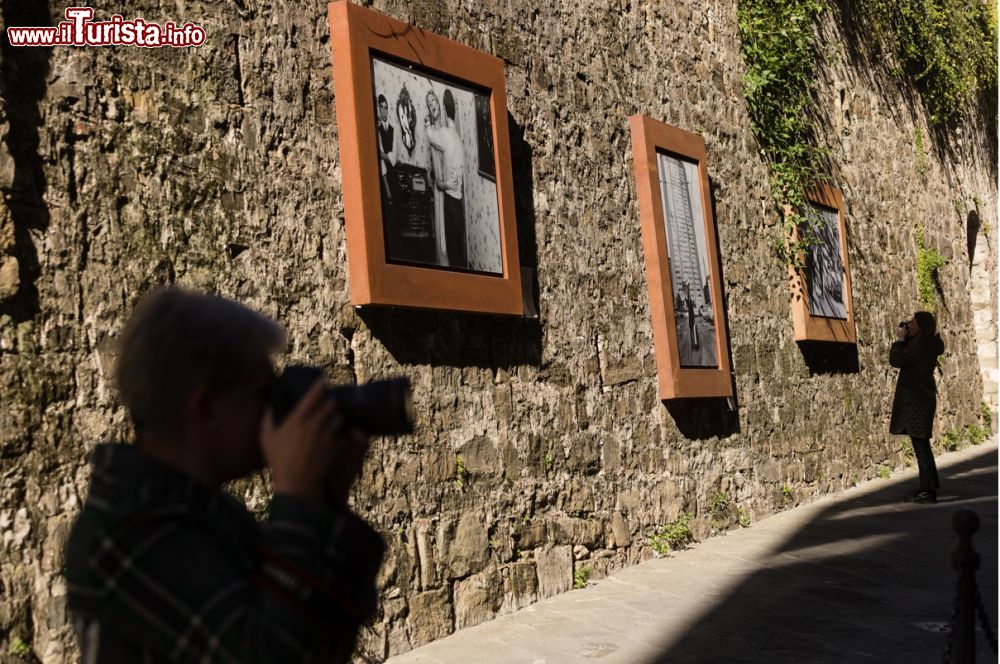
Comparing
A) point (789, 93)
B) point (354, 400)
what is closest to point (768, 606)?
point (354, 400)

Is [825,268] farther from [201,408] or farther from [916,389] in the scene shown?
[201,408]

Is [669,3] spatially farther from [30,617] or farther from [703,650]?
[30,617]

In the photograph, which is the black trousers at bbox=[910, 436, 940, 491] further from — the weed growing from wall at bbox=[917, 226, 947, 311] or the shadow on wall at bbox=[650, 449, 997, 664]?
the weed growing from wall at bbox=[917, 226, 947, 311]

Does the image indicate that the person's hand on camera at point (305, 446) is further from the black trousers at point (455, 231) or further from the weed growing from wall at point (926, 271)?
the weed growing from wall at point (926, 271)

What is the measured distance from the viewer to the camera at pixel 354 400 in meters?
1.34

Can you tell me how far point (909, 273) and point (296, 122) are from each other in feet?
30.1

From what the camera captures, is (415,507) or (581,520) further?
(581,520)

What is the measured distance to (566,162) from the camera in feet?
21.6

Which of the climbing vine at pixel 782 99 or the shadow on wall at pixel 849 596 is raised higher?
the climbing vine at pixel 782 99

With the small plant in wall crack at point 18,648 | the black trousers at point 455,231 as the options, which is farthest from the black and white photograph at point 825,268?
the small plant in wall crack at point 18,648

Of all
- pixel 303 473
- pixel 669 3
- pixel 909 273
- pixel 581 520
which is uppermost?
pixel 669 3

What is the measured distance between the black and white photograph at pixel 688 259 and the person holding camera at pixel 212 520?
6.16 m

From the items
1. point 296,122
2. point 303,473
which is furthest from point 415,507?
point 303,473

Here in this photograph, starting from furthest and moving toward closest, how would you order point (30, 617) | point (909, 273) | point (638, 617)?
point (909, 273) → point (638, 617) → point (30, 617)
